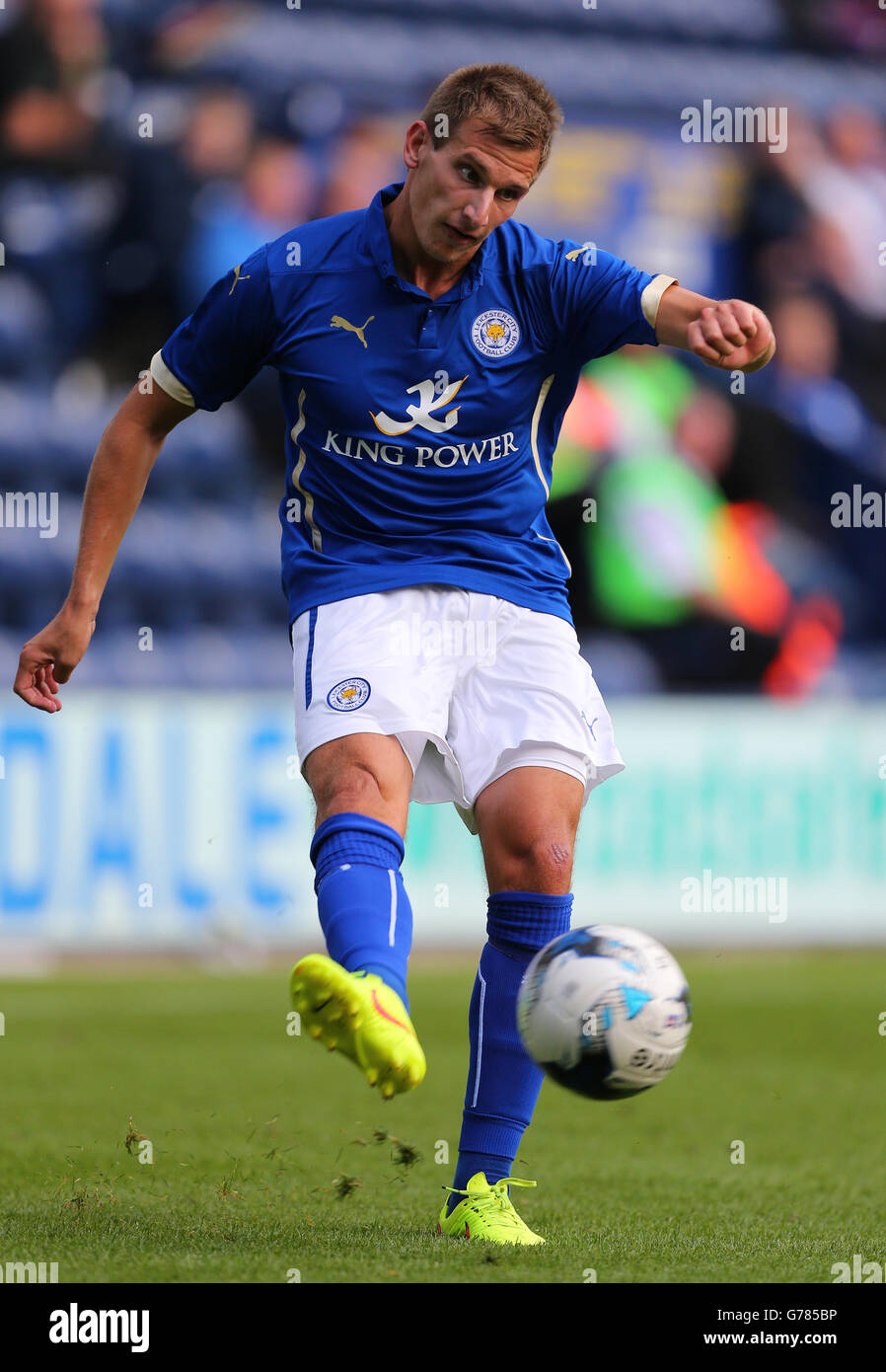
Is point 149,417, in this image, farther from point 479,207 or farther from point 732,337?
point 732,337

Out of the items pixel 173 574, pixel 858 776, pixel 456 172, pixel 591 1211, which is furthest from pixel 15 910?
pixel 456 172

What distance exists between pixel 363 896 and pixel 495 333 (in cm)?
115

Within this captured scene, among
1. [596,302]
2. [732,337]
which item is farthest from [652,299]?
[732,337]

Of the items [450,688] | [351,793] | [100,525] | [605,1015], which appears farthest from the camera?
[100,525]

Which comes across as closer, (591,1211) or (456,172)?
(456,172)

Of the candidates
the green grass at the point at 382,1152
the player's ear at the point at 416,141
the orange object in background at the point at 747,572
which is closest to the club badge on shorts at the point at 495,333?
the player's ear at the point at 416,141

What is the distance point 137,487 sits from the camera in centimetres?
360

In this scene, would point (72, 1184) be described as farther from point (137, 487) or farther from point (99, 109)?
point (99, 109)

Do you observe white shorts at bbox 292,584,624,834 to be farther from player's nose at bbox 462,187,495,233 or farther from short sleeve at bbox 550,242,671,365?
player's nose at bbox 462,187,495,233

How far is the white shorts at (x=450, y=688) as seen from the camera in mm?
3314

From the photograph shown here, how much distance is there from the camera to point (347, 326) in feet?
11.3

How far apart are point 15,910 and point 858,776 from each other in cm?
489

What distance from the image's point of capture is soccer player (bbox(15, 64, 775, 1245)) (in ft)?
10.8
